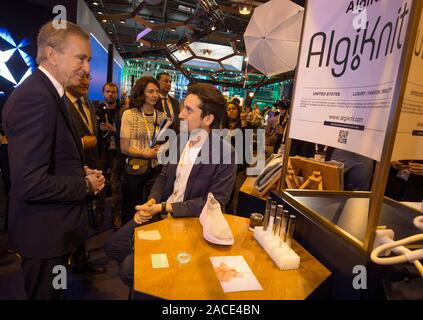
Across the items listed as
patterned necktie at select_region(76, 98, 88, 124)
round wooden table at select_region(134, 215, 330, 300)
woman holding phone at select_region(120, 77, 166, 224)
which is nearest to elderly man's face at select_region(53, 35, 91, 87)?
round wooden table at select_region(134, 215, 330, 300)

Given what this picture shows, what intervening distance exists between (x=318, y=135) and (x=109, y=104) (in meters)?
3.32

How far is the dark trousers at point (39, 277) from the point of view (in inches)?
56.2

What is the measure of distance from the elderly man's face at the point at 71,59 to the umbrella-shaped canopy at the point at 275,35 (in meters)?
3.26

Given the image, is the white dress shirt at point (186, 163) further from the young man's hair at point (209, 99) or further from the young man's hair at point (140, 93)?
the young man's hair at point (140, 93)

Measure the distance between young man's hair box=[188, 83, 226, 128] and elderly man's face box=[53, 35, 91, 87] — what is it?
75cm

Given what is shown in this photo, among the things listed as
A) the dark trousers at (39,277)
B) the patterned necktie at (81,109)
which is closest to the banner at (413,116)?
the dark trousers at (39,277)

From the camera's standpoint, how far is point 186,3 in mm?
9266

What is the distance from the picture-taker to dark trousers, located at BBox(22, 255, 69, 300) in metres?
1.43

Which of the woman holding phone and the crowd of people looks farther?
the woman holding phone

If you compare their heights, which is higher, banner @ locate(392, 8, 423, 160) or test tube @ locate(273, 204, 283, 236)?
A: banner @ locate(392, 8, 423, 160)

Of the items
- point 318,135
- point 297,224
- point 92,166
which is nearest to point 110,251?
point 92,166

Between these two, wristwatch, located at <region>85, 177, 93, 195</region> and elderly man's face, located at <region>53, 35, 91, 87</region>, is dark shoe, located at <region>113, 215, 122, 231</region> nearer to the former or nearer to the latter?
wristwatch, located at <region>85, 177, 93, 195</region>

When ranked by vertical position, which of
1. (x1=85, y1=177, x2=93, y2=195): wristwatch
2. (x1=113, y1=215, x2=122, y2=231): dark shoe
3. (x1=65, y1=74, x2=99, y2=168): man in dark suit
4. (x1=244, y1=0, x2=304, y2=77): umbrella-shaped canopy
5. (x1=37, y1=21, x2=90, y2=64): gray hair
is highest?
(x1=244, y1=0, x2=304, y2=77): umbrella-shaped canopy
